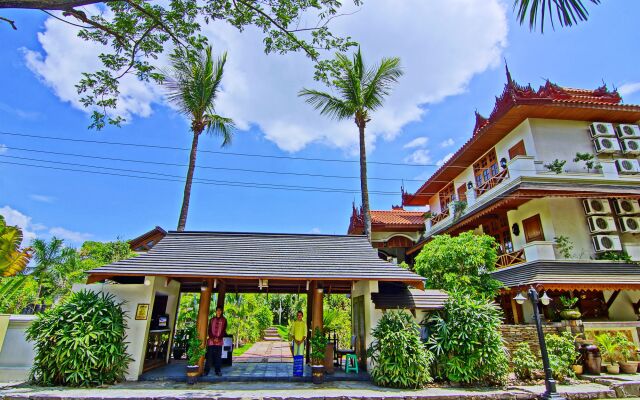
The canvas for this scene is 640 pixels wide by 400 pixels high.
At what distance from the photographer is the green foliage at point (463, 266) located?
10711 millimetres

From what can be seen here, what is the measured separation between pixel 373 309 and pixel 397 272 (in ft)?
3.75

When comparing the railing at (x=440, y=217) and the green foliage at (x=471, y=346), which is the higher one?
the railing at (x=440, y=217)

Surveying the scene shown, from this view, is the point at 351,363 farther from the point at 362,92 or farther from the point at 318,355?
the point at 362,92

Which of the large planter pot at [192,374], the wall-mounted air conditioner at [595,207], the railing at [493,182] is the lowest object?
the large planter pot at [192,374]

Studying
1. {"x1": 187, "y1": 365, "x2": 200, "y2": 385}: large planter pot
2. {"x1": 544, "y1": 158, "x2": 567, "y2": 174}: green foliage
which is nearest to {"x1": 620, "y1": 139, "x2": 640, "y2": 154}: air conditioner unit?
{"x1": 544, "y1": 158, "x2": 567, "y2": 174}: green foliage

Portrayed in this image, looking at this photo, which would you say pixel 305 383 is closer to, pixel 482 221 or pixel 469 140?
pixel 482 221

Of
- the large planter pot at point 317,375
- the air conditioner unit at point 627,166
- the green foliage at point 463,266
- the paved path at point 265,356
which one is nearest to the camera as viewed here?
the large planter pot at point 317,375

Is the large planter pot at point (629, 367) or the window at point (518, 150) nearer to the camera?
the large planter pot at point (629, 367)

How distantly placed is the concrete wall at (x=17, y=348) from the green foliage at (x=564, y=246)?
15.8 meters

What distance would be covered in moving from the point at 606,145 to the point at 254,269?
1443 cm

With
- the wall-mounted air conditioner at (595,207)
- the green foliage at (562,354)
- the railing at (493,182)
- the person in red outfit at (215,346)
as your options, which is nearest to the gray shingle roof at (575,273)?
the green foliage at (562,354)

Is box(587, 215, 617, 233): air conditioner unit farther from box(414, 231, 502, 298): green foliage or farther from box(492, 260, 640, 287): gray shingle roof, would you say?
box(414, 231, 502, 298): green foliage

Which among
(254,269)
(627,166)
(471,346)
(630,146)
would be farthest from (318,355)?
(630,146)

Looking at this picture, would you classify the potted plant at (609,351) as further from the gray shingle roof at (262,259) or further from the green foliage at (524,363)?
the gray shingle roof at (262,259)
